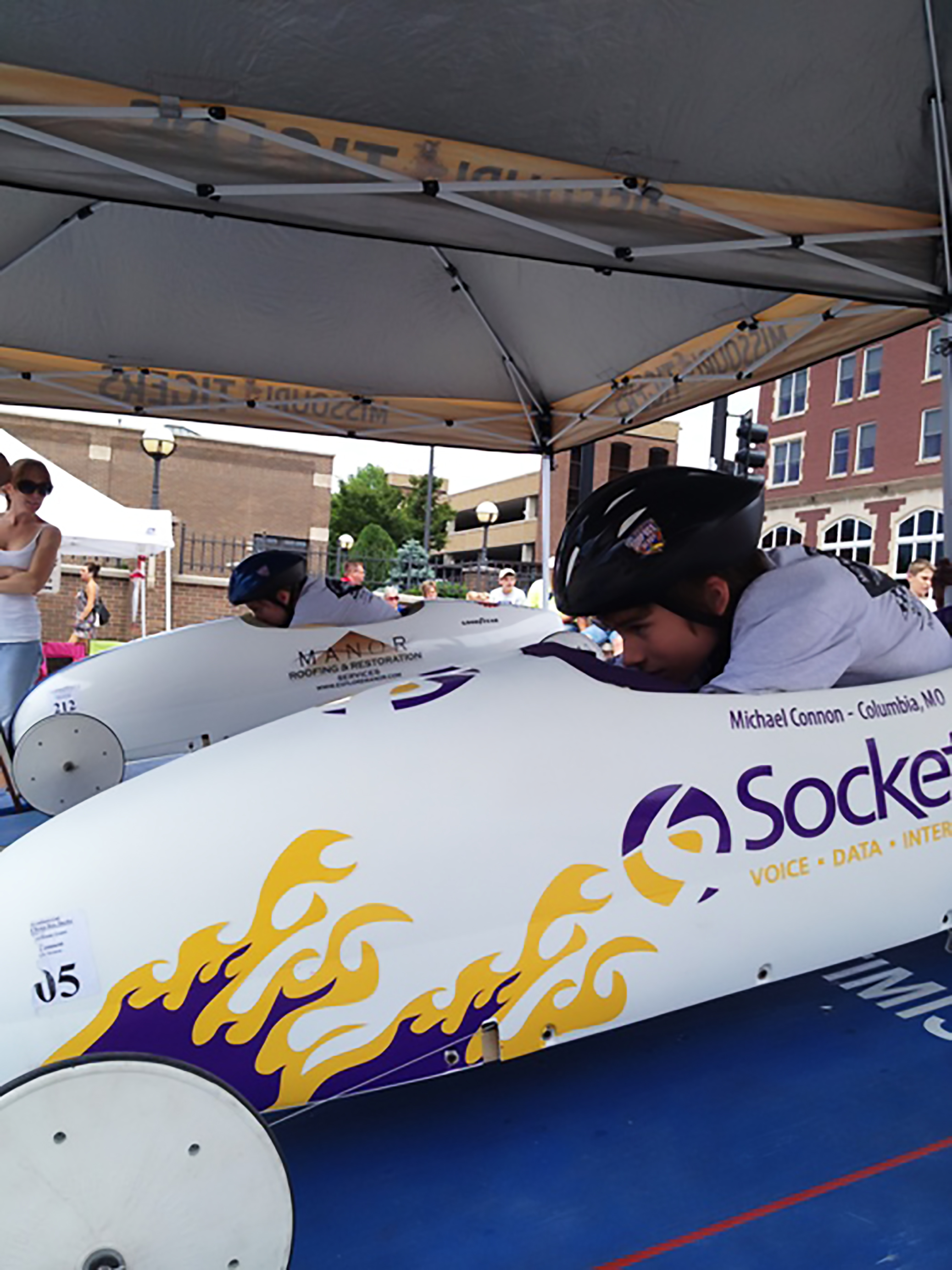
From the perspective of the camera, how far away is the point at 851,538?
37.7 metres

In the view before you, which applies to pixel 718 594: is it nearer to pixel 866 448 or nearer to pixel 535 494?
pixel 866 448

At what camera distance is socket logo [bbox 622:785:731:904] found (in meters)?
1.70

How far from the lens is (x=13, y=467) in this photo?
15.5ft

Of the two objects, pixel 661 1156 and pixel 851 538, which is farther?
pixel 851 538

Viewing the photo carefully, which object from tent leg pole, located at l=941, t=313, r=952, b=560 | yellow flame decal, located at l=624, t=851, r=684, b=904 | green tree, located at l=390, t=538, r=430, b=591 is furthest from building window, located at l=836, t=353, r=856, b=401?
yellow flame decal, located at l=624, t=851, r=684, b=904

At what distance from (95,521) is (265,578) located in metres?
6.97

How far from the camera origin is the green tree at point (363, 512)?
2367 inches

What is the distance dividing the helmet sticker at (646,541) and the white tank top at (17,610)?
3.39m

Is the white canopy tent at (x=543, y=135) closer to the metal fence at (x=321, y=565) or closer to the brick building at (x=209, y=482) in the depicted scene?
the metal fence at (x=321, y=565)

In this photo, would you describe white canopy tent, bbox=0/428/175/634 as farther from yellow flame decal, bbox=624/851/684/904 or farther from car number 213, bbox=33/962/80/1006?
yellow flame decal, bbox=624/851/684/904

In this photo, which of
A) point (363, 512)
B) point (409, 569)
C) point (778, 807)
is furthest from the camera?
point (363, 512)

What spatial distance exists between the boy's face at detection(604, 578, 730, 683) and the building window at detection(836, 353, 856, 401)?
131 feet

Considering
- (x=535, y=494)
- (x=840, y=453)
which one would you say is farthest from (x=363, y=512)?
(x=840, y=453)

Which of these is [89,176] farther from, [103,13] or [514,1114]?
[514,1114]
